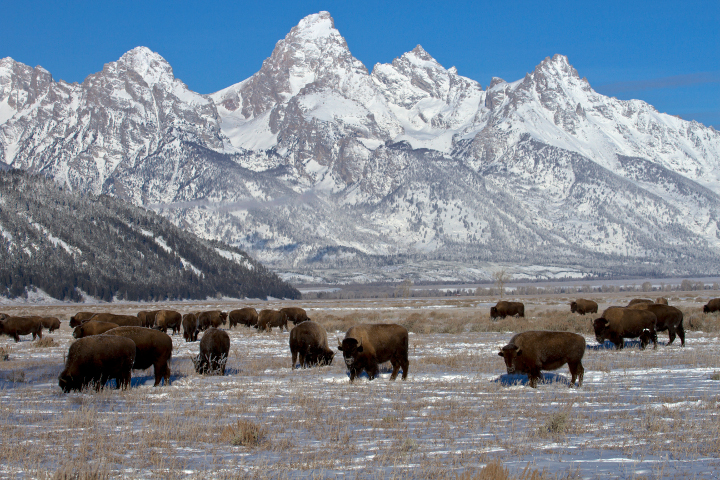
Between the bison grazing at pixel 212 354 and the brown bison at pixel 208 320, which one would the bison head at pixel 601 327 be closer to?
the bison grazing at pixel 212 354

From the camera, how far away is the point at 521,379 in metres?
17.6

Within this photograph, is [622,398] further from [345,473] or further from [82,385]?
[82,385]

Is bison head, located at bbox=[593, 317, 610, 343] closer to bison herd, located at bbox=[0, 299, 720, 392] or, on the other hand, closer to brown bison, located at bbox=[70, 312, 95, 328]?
→ bison herd, located at bbox=[0, 299, 720, 392]

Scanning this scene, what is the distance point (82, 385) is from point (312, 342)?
25.6 feet

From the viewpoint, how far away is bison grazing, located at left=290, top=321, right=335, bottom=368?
21641 mm

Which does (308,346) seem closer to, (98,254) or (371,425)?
(371,425)

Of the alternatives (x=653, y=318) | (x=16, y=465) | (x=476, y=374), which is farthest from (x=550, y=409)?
(x=653, y=318)

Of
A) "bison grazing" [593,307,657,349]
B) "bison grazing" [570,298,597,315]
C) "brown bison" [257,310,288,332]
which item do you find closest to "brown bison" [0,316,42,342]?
"brown bison" [257,310,288,332]

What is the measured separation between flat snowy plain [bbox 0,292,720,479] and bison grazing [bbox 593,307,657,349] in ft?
14.0

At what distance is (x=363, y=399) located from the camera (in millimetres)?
15008

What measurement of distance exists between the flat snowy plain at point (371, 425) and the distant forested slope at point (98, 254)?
13050 cm

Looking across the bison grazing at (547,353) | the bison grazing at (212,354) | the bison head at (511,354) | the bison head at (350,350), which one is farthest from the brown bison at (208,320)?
the bison grazing at (547,353)

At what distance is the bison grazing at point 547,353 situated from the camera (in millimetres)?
16547

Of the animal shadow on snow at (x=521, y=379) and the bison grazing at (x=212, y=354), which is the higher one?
the bison grazing at (x=212, y=354)
